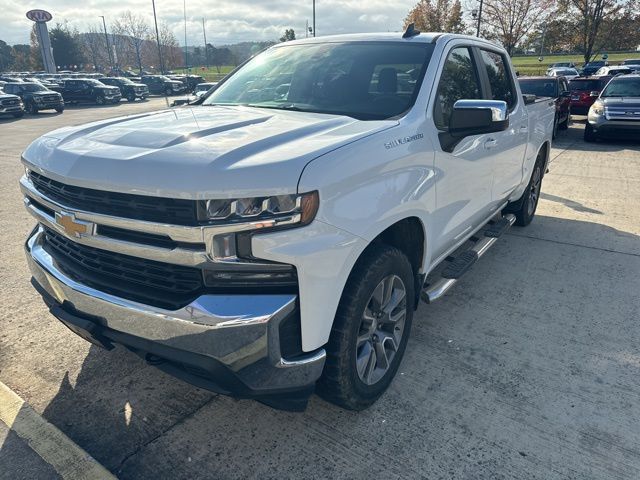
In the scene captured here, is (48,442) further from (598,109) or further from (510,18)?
(510,18)

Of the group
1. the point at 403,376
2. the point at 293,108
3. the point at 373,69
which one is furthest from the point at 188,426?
the point at 373,69

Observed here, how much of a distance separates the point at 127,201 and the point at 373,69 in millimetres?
1928

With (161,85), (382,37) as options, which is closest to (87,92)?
(161,85)

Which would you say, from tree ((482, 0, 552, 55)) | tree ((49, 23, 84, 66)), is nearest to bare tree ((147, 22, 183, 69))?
tree ((49, 23, 84, 66))

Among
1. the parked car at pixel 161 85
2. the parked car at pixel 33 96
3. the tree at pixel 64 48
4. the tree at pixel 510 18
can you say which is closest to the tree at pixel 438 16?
the tree at pixel 510 18

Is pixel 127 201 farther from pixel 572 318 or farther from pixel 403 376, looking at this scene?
pixel 572 318

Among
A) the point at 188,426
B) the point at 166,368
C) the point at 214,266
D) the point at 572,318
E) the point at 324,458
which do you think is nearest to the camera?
the point at 214,266

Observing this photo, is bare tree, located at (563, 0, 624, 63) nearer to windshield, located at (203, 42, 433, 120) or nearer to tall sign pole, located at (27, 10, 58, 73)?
windshield, located at (203, 42, 433, 120)

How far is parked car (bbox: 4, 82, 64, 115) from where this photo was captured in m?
24.3

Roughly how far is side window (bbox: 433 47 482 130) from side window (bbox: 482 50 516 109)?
397 millimetres

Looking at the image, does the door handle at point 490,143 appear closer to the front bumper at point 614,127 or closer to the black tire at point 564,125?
the front bumper at point 614,127

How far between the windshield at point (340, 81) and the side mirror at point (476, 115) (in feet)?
0.94

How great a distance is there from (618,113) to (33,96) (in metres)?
24.9

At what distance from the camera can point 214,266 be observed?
196 cm
